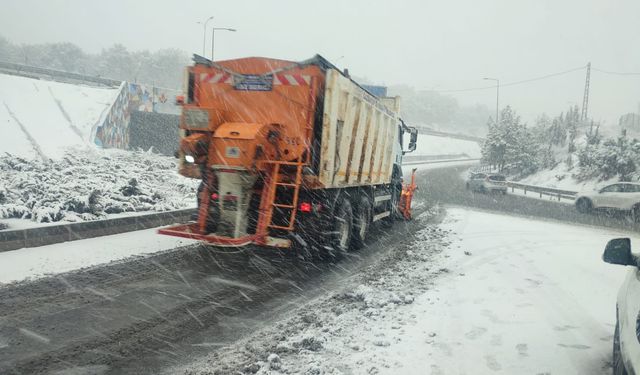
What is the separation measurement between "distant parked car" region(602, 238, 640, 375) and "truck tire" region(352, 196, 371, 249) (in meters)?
6.20

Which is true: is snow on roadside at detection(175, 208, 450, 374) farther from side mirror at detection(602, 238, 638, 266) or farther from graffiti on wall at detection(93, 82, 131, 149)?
graffiti on wall at detection(93, 82, 131, 149)

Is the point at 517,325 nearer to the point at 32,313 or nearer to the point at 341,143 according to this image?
the point at 341,143

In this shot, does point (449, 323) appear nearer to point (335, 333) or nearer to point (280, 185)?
point (335, 333)

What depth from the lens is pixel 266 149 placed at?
7.40 metres

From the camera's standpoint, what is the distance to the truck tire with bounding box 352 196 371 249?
388 inches

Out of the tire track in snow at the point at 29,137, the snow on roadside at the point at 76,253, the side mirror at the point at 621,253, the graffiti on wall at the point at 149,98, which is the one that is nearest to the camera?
the side mirror at the point at 621,253

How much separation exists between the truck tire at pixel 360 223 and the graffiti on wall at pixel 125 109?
1050cm

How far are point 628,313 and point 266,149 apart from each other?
5.30 metres

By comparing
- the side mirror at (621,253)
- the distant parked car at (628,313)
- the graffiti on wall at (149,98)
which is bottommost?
the distant parked car at (628,313)

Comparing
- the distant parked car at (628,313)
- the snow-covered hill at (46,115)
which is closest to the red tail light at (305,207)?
the distant parked car at (628,313)

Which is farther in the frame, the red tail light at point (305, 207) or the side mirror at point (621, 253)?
the red tail light at point (305, 207)

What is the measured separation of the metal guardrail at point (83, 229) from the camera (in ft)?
24.5

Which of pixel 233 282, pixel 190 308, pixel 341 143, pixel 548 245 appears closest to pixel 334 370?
pixel 190 308

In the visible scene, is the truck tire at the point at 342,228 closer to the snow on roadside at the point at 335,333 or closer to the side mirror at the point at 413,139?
the snow on roadside at the point at 335,333
